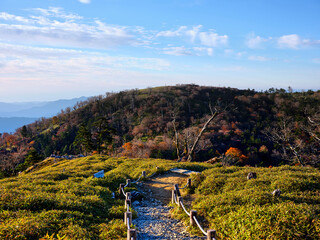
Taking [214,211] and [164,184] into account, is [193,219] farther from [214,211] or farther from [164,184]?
[164,184]

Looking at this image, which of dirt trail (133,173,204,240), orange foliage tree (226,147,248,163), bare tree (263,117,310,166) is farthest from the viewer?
orange foliage tree (226,147,248,163)

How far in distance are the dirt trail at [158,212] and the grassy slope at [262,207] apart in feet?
5.15

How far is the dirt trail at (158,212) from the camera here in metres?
9.30

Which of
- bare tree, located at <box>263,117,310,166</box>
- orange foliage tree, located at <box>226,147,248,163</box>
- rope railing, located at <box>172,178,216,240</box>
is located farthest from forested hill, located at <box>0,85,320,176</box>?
rope railing, located at <box>172,178,216,240</box>

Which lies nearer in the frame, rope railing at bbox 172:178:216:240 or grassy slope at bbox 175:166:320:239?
rope railing at bbox 172:178:216:240

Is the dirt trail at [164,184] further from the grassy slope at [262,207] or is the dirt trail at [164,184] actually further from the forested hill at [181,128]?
the forested hill at [181,128]

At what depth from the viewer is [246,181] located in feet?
46.1

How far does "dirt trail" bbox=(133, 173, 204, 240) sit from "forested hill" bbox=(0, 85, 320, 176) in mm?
38362

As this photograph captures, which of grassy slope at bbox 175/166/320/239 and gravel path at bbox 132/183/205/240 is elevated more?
grassy slope at bbox 175/166/320/239

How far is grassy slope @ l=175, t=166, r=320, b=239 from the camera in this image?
8.05 m

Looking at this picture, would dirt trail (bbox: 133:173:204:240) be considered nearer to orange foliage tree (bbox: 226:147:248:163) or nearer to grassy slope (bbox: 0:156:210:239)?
grassy slope (bbox: 0:156:210:239)

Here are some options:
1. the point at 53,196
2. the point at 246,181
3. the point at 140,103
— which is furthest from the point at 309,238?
the point at 140,103

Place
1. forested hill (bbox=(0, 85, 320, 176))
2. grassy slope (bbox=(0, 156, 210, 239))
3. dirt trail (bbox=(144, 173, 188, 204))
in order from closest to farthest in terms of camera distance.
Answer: grassy slope (bbox=(0, 156, 210, 239)) < dirt trail (bbox=(144, 173, 188, 204)) < forested hill (bbox=(0, 85, 320, 176))

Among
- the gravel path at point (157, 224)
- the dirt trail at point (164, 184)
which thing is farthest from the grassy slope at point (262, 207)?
the dirt trail at point (164, 184)
